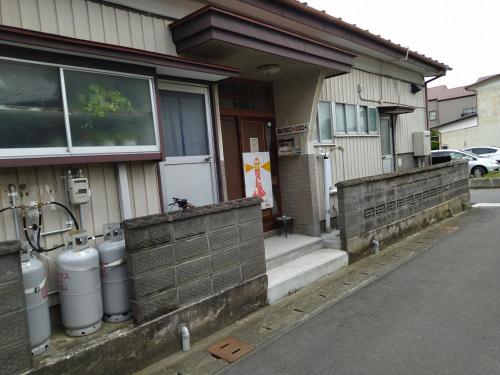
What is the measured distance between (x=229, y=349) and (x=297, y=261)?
7.69ft

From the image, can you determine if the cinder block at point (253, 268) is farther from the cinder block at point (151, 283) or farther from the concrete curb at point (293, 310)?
the cinder block at point (151, 283)

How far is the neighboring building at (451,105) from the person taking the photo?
127 feet

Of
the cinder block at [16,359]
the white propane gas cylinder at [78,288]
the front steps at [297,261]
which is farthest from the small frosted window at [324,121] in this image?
the cinder block at [16,359]

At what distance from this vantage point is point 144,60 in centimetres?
400

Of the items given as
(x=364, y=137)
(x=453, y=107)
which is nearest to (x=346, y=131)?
(x=364, y=137)

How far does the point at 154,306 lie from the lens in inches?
137

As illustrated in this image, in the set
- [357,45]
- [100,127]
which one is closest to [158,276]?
[100,127]

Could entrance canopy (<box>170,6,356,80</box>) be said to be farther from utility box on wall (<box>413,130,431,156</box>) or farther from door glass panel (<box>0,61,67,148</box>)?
utility box on wall (<box>413,130,431,156</box>)

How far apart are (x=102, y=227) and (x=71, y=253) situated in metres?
0.71

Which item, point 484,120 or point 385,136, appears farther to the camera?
point 484,120

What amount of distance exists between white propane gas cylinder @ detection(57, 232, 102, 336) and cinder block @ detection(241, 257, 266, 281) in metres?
1.69

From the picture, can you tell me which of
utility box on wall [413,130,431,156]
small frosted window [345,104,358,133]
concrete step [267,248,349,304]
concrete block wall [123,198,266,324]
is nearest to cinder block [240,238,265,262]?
concrete block wall [123,198,266,324]

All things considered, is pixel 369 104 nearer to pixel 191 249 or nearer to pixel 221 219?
pixel 221 219

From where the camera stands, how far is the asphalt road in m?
3.13
